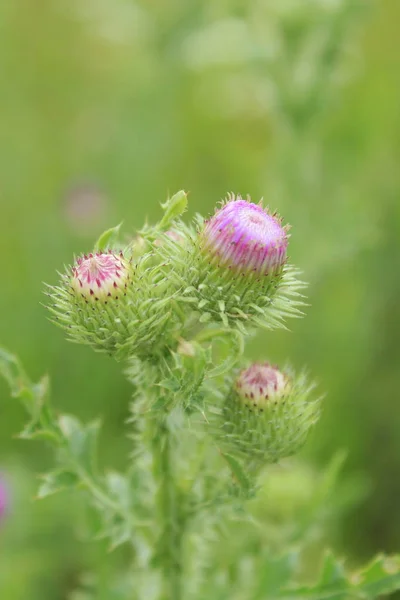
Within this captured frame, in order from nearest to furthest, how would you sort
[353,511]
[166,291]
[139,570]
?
[166,291] < [139,570] < [353,511]

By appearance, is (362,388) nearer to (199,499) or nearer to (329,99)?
(329,99)

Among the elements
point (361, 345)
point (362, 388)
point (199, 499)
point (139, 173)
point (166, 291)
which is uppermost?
point (139, 173)

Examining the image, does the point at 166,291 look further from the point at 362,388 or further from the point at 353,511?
the point at 362,388

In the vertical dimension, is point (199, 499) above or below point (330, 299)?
below

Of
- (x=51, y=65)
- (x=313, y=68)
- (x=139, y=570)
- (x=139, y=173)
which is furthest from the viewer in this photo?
(x=51, y=65)

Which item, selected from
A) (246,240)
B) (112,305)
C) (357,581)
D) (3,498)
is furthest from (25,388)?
(3,498)

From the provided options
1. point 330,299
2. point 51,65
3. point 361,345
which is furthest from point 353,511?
point 51,65

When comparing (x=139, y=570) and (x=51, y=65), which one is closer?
(x=139, y=570)

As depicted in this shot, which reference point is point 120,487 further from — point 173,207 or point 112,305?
point 173,207
